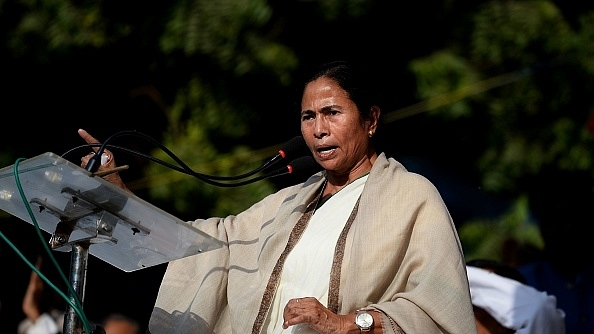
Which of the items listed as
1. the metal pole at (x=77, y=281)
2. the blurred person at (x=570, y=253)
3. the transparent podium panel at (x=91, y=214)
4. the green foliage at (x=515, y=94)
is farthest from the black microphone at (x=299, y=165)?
the green foliage at (x=515, y=94)

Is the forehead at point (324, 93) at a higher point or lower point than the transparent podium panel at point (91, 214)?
higher

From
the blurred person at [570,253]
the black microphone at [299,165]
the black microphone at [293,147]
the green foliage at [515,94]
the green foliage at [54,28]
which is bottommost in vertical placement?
the black microphone at [299,165]

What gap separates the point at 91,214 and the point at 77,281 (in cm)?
20

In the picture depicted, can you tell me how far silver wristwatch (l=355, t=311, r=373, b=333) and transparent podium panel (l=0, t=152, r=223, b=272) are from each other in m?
0.50

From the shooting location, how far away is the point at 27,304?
6711 mm

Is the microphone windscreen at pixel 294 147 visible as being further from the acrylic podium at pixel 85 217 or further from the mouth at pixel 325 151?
the acrylic podium at pixel 85 217

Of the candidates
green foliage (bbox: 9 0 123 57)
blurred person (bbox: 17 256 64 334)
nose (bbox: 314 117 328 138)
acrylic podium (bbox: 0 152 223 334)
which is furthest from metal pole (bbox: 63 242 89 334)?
green foliage (bbox: 9 0 123 57)

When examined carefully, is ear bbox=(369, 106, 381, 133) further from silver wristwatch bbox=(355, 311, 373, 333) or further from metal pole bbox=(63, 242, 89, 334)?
metal pole bbox=(63, 242, 89, 334)

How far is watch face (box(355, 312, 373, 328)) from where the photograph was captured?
3.62m

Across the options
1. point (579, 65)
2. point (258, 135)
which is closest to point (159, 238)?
point (258, 135)

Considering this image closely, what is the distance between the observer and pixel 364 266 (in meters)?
3.78

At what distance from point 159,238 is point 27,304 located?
3396mm

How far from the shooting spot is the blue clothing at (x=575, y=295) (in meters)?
5.91

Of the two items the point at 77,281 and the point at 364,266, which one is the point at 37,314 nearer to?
the point at 77,281
